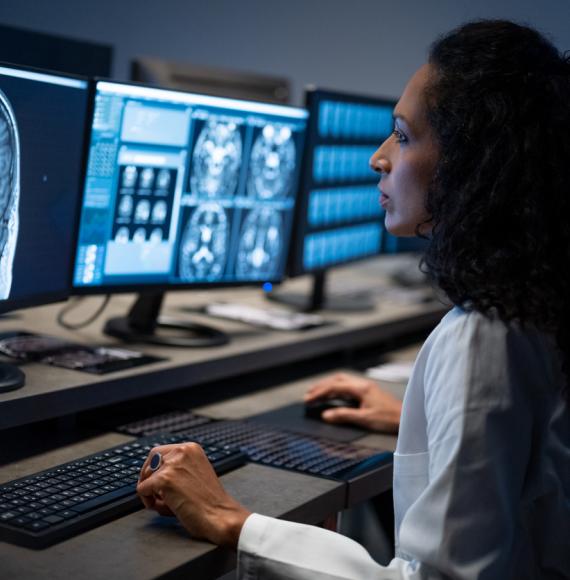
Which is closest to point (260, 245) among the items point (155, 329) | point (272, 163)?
point (272, 163)

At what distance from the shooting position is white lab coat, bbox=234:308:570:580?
3.69 ft

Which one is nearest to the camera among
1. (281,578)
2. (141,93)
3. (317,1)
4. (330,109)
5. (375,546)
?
(281,578)

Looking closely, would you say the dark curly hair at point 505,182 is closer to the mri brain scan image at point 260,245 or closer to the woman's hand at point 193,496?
the woman's hand at point 193,496

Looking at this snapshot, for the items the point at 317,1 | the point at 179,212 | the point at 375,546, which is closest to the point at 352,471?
the point at 179,212

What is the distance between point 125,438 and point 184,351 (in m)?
0.31

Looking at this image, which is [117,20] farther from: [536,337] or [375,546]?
[536,337]

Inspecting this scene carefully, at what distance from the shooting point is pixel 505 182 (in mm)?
1203

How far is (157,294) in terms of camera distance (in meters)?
2.07

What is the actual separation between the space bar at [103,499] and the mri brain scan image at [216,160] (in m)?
0.78

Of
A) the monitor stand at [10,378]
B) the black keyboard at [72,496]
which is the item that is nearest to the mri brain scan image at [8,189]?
the monitor stand at [10,378]

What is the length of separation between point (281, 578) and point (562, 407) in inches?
15.4

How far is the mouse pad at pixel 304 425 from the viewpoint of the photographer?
6.15 ft

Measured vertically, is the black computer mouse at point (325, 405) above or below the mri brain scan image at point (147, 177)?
below

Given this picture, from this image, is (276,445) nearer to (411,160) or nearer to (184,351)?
(184,351)
